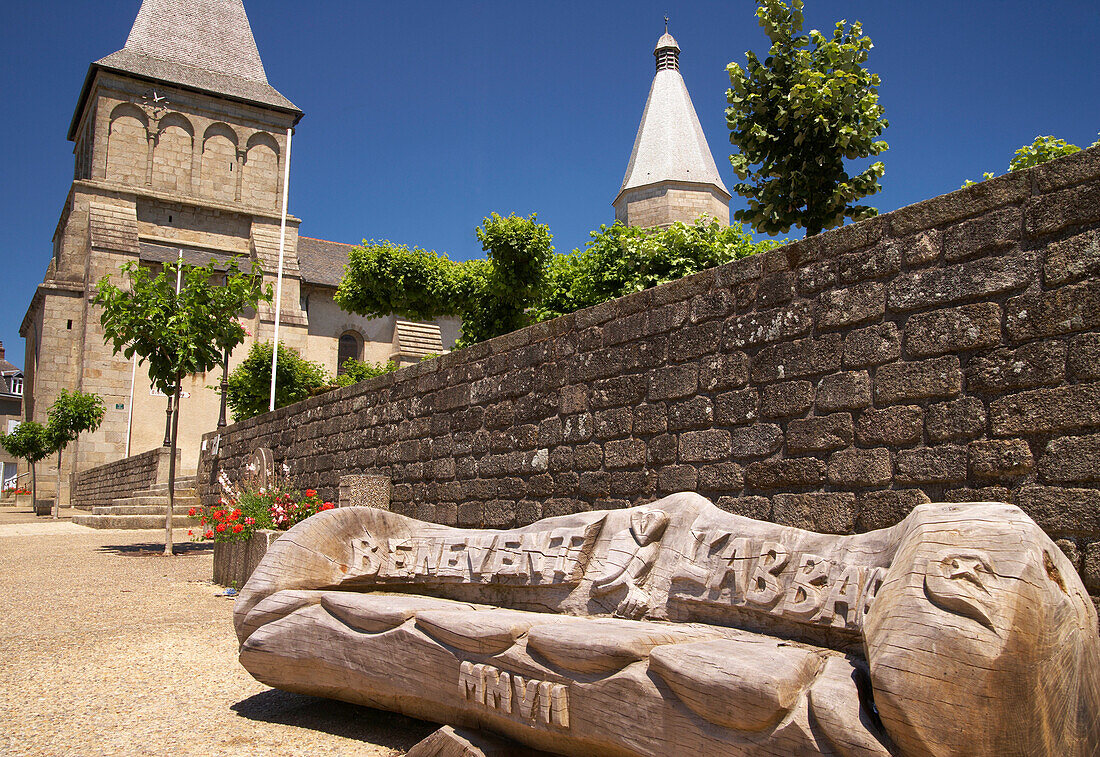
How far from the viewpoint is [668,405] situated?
4.69m

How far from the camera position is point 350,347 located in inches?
1273

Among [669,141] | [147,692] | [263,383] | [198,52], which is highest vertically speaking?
[198,52]

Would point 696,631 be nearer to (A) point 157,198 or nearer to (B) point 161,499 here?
(B) point 161,499

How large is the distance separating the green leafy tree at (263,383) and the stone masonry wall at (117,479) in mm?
3334

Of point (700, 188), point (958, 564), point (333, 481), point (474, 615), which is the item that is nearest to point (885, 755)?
point (958, 564)

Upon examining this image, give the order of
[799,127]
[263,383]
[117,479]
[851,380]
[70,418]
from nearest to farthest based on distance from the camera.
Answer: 1. [851,380]
2. [799,127]
3. [117,479]
4. [263,383]
5. [70,418]

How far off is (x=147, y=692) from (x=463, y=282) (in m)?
15.8

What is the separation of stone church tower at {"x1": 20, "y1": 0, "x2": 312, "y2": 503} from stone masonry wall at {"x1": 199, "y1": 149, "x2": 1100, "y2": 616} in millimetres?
24973

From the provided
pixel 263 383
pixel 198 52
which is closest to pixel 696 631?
pixel 263 383

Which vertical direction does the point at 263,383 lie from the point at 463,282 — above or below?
below

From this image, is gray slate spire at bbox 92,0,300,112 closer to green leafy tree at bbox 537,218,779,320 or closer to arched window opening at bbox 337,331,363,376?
arched window opening at bbox 337,331,363,376

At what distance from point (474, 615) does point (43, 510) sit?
28448 mm

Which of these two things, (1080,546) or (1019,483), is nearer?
(1080,546)

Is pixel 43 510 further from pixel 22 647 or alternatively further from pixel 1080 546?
pixel 1080 546
